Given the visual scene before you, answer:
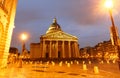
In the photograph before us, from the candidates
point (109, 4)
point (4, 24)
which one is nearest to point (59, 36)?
point (4, 24)

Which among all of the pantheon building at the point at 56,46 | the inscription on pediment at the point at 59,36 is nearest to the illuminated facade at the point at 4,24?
the pantheon building at the point at 56,46

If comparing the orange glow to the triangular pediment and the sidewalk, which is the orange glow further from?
the triangular pediment

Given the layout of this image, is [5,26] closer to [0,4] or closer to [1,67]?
[0,4]

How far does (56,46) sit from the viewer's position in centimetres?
7219

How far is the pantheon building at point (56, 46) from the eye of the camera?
71.1 meters

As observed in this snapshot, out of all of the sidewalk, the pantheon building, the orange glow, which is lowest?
the sidewalk

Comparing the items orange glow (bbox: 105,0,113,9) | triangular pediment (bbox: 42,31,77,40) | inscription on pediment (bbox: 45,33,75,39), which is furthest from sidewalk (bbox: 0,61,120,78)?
inscription on pediment (bbox: 45,33,75,39)

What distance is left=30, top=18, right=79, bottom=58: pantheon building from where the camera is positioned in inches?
2800

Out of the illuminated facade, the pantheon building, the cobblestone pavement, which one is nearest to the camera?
the cobblestone pavement

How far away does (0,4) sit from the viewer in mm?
13438

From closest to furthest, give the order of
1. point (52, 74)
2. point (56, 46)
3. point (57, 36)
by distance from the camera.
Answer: point (52, 74)
point (57, 36)
point (56, 46)

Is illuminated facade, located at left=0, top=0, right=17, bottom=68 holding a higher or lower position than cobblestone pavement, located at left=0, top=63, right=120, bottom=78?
higher

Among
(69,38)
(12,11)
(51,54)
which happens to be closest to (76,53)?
(69,38)

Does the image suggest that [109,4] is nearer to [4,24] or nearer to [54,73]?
[54,73]
